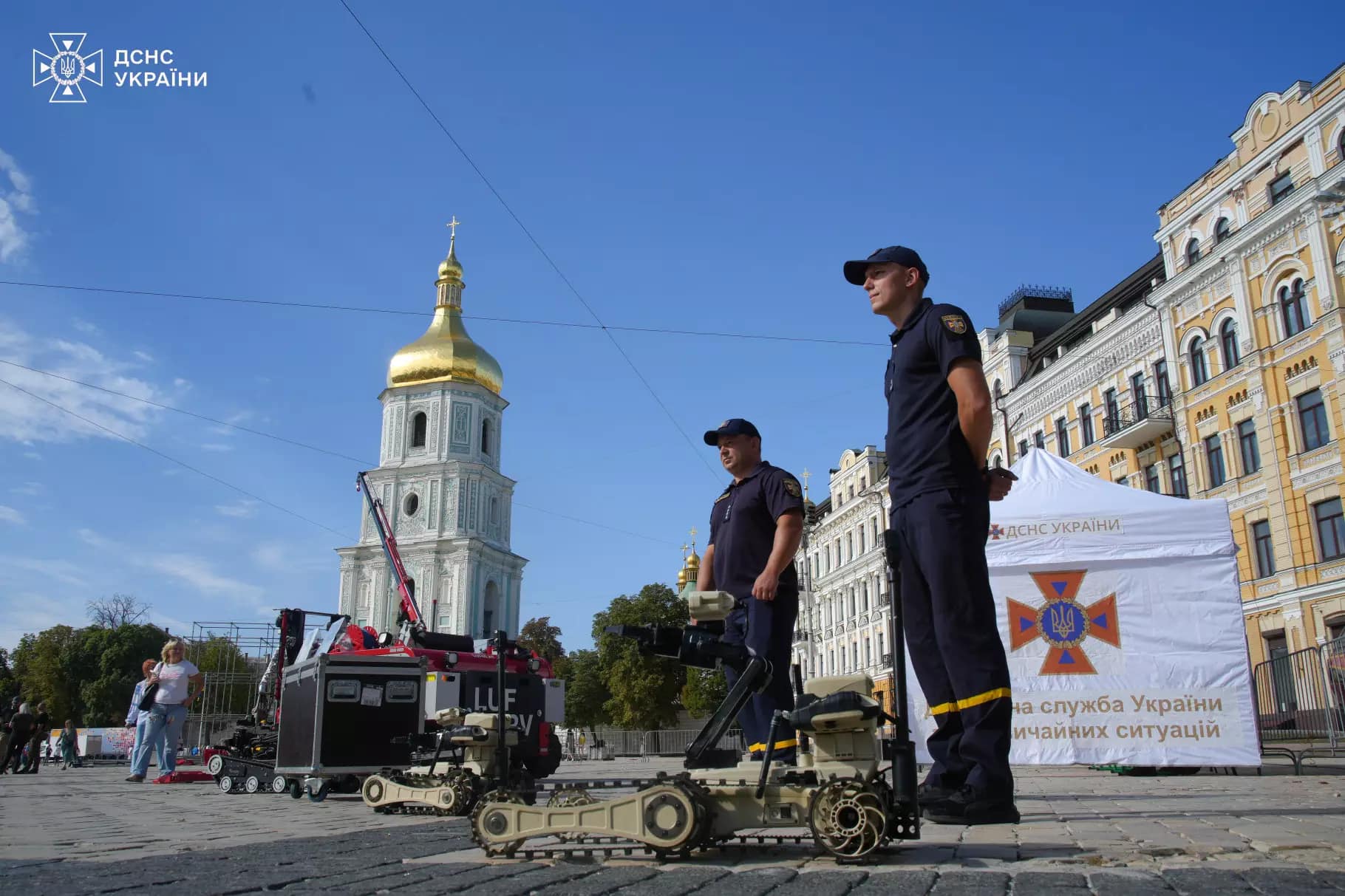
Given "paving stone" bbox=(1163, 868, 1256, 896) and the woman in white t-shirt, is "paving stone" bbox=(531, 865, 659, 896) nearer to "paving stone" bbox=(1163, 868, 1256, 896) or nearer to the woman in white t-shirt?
"paving stone" bbox=(1163, 868, 1256, 896)

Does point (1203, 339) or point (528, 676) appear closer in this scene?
point (528, 676)

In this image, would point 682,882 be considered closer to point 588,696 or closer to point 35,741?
point 35,741

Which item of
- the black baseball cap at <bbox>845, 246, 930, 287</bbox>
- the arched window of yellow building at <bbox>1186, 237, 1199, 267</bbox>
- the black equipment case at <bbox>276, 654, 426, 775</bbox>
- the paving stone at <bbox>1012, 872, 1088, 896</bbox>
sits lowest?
the paving stone at <bbox>1012, 872, 1088, 896</bbox>

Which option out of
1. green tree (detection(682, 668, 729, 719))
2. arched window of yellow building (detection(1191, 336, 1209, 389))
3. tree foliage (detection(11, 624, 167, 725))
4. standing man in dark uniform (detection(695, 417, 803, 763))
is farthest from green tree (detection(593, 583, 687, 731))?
standing man in dark uniform (detection(695, 417, 803, 763))

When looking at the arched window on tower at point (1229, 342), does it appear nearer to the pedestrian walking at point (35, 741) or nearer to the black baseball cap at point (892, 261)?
the black baseball cap at point (892, 261)

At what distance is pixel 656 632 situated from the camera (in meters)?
3.79

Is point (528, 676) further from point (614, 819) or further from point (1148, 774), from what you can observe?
point (614, 819)

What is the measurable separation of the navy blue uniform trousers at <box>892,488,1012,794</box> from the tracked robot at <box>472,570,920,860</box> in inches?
12.0

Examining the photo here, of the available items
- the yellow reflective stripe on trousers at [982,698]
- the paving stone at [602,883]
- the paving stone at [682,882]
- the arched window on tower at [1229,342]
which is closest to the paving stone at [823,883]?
the paving stone at [682,882]

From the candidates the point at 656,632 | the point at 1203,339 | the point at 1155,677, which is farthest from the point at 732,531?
the point at 1203,339

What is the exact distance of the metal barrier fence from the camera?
39.4 feet

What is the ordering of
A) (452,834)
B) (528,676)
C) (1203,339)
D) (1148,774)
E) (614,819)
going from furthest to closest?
(1203,339), (528,676), (1148,774), (452,834), (614,819)

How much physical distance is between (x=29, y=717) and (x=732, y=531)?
18674 millimetres

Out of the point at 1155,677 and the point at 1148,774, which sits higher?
the point at 1155,677
